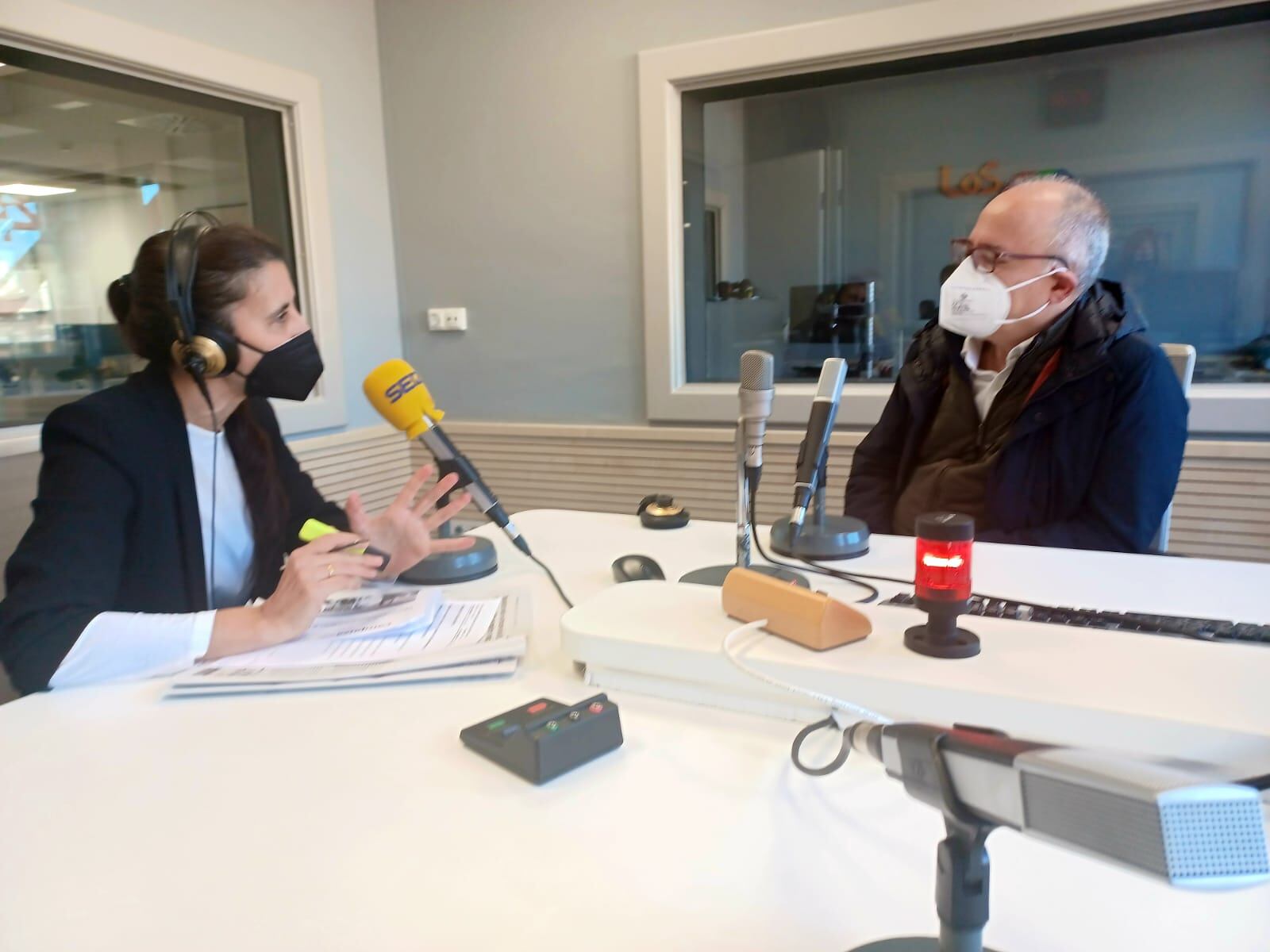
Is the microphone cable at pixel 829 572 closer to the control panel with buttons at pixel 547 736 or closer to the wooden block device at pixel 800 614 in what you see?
the wooden block device at pixel 800 614

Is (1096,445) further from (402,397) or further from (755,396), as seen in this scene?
(402,397)

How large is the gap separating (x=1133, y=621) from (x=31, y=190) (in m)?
2.57

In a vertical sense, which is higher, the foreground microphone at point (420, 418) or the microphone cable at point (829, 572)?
the foreground microphone at point (420, 418)

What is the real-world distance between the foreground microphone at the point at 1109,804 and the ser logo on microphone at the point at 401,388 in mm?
1024

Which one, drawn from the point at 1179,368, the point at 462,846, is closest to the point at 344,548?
the point at 462,846

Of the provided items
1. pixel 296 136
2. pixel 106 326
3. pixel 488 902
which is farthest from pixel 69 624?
pixel 296 136

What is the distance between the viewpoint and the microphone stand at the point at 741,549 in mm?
1167

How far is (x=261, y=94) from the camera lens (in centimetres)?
265

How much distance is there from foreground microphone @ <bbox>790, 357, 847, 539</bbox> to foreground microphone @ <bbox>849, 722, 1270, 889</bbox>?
0.76 metres

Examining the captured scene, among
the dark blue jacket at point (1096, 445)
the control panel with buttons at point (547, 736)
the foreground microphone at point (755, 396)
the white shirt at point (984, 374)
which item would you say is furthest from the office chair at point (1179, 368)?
the control panel with buttons at point (547, 736)

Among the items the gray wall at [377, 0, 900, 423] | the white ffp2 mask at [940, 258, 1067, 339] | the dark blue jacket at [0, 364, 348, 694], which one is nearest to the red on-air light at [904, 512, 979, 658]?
the dark blue jacket at [0, 364, 348, 694]

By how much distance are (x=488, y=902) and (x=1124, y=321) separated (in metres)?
1.53

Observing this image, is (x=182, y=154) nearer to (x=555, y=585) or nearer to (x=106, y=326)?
(x=106, y=326)

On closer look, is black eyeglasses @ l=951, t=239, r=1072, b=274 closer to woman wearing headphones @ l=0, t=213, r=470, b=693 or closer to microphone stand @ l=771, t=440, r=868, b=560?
microphone stand @ l=771, t=440, r=868, b=560
